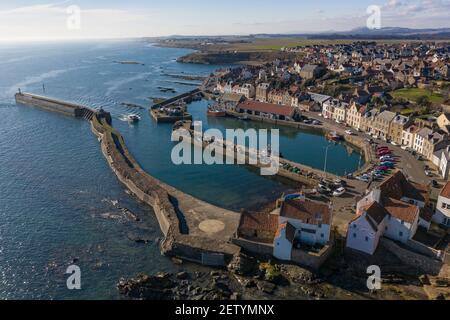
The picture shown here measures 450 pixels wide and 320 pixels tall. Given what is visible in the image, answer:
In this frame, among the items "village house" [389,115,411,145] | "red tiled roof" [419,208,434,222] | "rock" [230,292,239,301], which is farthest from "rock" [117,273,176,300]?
"village house" [389,115,411,145]

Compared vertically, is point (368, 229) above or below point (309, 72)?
below

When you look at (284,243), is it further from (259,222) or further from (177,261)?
(177,261)

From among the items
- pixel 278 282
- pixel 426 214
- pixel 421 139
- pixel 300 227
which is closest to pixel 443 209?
pixel 426 214

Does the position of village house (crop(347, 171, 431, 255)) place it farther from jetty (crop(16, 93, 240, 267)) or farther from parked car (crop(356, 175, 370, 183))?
jetty (crop(16, 93, 240, 267))

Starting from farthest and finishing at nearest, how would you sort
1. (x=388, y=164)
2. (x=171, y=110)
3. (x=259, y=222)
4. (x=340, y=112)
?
1. (x=171, y=110)
2. (x=340, y=112)
3. (x=388, y=164)
4. (x=259, y=222)

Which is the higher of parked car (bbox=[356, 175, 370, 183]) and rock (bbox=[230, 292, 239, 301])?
parked car (bbox=[356, 175, 370, 183])

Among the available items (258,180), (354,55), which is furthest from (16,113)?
(354,55)
